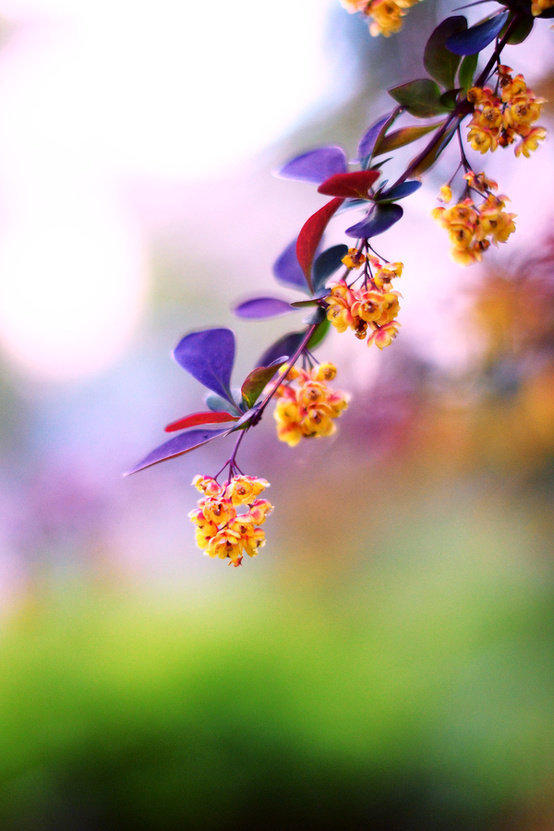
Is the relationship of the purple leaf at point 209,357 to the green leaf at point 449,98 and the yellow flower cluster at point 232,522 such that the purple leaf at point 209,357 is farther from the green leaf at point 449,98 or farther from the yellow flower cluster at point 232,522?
the green leaf at point 449,98

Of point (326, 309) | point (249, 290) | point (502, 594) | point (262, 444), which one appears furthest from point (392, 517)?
point (249, 290)

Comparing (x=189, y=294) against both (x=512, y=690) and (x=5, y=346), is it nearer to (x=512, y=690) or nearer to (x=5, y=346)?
(x=5, y=346)

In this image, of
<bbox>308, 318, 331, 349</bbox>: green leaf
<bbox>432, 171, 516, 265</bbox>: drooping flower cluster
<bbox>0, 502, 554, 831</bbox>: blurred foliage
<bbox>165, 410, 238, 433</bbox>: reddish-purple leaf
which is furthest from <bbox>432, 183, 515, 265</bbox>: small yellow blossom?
<bbox>0, 502, 554, 831</bbox>: blurred foliage

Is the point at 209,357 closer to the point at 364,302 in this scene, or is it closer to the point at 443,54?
the point at 364,302

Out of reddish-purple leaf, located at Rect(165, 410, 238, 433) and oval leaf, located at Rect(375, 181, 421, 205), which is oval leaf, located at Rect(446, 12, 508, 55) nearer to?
oval leaf, located at Rect(375, 181, 421, 205)

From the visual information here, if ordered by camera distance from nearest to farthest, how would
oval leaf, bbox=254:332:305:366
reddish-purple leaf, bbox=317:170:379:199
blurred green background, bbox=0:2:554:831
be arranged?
1. reddish-purple leaf, bbox=317:170:379:199
2. oval leaf, bbox=254:332:305:366
3. blurred green background, bbox=0:2:554:831

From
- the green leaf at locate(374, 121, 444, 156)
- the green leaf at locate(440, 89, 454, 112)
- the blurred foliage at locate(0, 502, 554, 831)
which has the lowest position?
the blurred foliage at locate(0, 502, 554, 831)

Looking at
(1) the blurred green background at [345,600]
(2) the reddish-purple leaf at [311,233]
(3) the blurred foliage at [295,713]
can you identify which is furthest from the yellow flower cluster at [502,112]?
(3) the blurred foliage at [295,713]

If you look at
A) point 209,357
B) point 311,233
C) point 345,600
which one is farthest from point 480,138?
point 345,600
